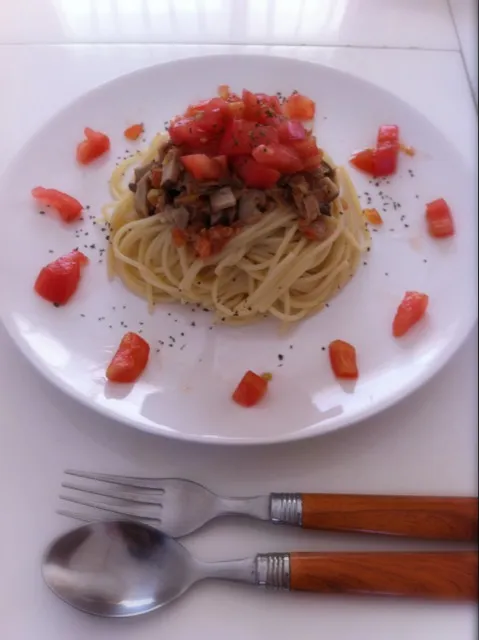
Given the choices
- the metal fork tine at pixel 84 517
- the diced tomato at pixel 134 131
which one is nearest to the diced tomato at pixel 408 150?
the diced tomato at pixel 134 131

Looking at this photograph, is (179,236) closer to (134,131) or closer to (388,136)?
(134,131)

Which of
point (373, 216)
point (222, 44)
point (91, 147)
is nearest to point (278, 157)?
point (373, 216)

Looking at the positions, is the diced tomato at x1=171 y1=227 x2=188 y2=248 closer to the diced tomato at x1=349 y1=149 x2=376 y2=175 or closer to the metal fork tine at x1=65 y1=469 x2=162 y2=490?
the diced tomato at x1=349 y1=149 x2=376 y2=175

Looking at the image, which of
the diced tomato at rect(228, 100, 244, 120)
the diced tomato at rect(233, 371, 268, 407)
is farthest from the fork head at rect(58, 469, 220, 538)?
the diced tomato at rect(228, 100, 244, 120)

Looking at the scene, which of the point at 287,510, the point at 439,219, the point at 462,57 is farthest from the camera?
the point at 462,57

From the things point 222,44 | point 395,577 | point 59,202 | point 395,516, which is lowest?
point 395,577
